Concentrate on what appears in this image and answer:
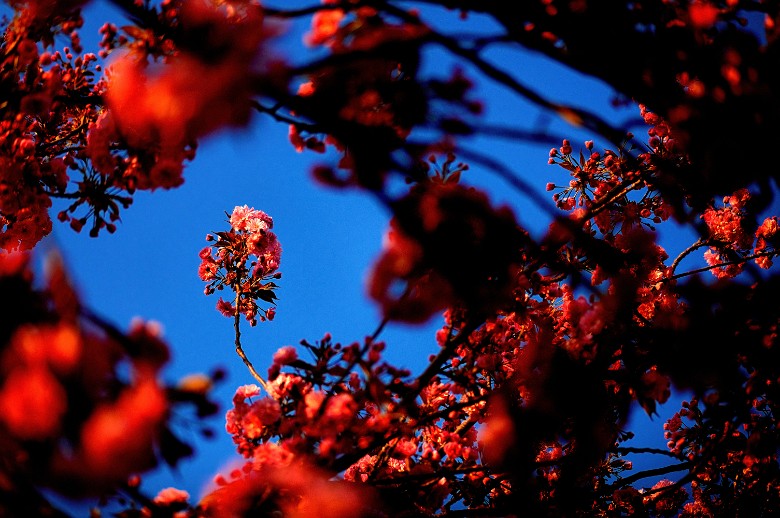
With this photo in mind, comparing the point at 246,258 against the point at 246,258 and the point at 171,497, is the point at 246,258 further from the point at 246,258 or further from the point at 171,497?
the point at 171,497

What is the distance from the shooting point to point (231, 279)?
574 cm

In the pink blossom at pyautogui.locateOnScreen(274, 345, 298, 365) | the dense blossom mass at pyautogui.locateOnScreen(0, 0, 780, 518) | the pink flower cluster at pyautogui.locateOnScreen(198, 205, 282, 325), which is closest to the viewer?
the dense blossom mass at pyautogui.locateOnScreen(0, 0, 780, 518)

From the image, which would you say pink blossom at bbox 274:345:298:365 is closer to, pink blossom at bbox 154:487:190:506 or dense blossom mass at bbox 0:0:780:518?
dense blossom mass at bbox 0:0:780:518

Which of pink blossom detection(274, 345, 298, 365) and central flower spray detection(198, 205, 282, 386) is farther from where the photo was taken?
central flower spray detection(198, 205, 282, 386)

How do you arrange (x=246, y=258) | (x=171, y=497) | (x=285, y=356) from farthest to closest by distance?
(x=246, y=258) < (x=285, y=356) < (x=171, y=497)

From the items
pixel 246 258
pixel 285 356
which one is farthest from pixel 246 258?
pixel 285 356

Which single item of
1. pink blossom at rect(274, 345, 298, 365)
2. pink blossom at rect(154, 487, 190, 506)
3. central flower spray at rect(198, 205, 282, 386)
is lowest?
pink blossom at rect(154, 487, 190, 506)

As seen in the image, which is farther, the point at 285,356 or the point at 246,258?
the point at 246,258

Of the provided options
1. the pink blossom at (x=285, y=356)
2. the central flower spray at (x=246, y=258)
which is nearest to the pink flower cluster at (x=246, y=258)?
the central flower spray at (x=246, y=258)

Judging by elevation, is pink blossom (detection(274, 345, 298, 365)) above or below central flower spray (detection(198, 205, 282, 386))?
below

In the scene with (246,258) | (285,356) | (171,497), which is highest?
(246,258)

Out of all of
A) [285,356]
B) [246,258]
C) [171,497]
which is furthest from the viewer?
[246,258]

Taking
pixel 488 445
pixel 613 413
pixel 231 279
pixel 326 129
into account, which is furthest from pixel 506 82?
pixel 231 279

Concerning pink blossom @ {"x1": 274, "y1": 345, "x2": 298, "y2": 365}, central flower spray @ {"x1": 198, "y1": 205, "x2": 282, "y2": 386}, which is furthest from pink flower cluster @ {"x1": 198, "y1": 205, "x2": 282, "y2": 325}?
pink blossom @ {"x1": 274, "y1": 345, "x2": 298, "y2": 365}
